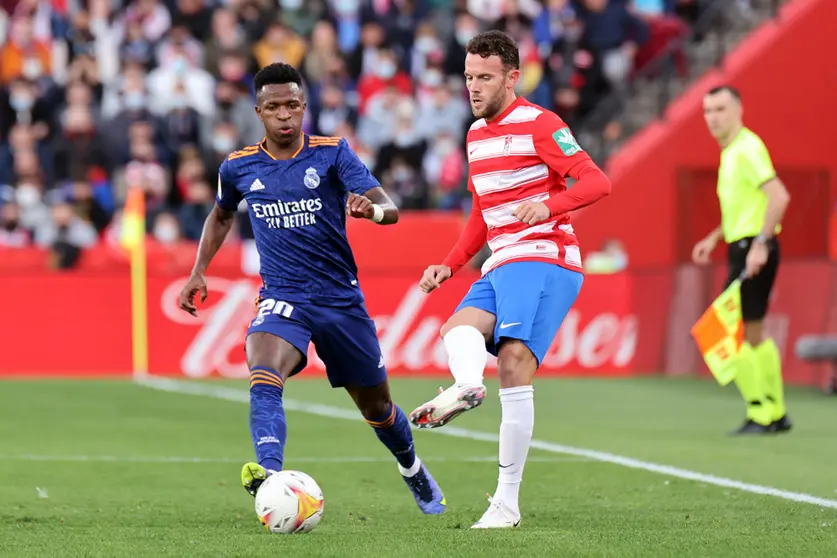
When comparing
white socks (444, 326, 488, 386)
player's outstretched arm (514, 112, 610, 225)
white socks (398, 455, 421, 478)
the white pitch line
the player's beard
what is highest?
the player's beard

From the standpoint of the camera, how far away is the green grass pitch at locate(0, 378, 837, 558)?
6492 millimetres

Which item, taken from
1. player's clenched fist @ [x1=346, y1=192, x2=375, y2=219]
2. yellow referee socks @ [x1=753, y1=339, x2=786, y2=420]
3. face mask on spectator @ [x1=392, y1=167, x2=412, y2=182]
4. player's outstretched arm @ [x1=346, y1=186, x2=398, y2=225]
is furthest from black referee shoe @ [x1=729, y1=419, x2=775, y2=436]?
face mask on spectator @ [x1=392, y1=167, x2=412, y2=182]

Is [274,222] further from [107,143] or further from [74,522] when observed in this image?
[107,143]

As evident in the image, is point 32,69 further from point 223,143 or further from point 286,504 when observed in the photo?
point 286,504

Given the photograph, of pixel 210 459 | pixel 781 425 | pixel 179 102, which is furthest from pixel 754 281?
pixel 179 102

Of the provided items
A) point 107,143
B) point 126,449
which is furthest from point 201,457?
point 107,143

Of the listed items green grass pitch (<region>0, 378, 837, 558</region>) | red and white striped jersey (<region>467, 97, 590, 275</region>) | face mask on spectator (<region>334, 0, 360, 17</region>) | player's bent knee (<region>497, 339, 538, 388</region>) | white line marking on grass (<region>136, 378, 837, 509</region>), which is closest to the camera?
green grass pitch (<region>0, 378, 837, 558</region>)

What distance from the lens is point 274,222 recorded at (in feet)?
24.7

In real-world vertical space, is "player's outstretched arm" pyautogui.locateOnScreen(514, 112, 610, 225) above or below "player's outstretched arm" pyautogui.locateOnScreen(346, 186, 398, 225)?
above

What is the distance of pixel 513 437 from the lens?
7.12 metres

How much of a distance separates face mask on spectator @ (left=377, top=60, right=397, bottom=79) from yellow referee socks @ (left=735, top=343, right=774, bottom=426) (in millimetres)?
11295

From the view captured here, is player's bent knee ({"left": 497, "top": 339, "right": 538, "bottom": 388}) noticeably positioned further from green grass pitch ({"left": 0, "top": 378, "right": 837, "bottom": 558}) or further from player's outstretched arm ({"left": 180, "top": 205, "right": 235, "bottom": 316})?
player's outstretched arm ({"left": 180, "top": 205, "right": 235, "bottom": 316})

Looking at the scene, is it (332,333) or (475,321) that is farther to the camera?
(332,333)

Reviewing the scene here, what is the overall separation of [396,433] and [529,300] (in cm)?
116
